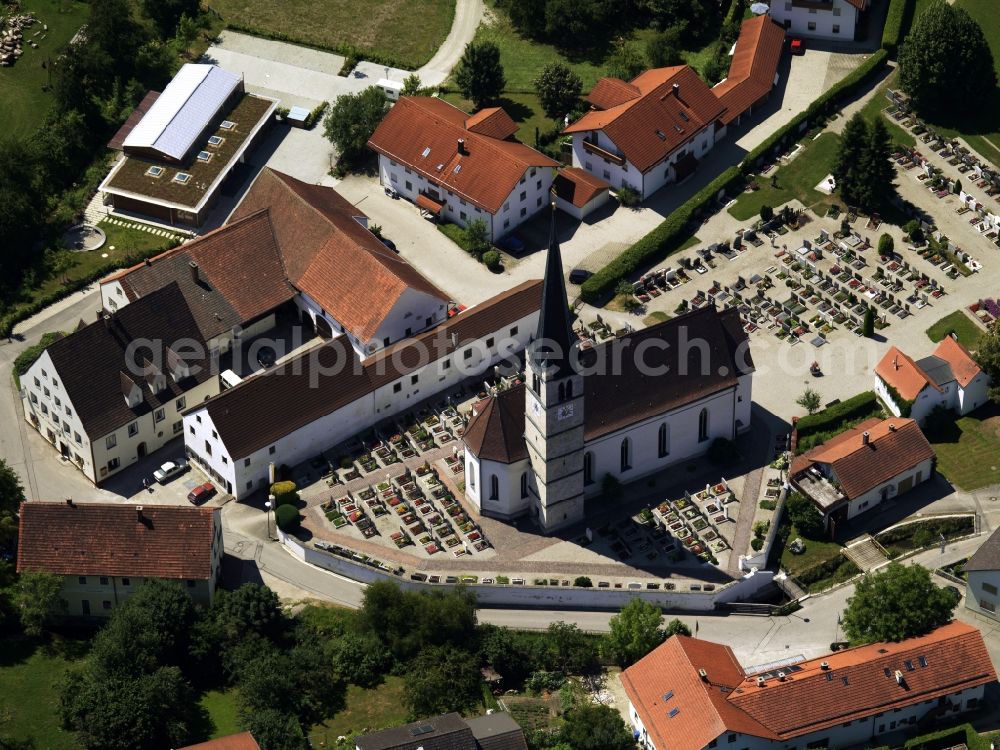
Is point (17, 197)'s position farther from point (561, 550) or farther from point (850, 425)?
point (850, 425)

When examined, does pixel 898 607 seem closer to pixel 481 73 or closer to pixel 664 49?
pixel 481 73

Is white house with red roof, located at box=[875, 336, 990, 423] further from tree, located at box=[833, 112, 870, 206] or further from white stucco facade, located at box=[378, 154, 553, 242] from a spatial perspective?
white stucco facade, located at box=[378, 154, 553, 242]

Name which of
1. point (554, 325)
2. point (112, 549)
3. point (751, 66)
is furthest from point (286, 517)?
point (751, 66)

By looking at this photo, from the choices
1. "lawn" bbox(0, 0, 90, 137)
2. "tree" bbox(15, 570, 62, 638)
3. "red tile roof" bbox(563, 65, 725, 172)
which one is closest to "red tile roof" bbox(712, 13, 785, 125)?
"red tile roof" bbox(563, 65, 725, 172)

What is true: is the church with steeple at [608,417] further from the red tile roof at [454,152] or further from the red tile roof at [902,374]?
the red tile roof at [454,152]

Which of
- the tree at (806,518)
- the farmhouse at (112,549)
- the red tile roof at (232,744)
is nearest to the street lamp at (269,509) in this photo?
the farmhouse at (112,549)

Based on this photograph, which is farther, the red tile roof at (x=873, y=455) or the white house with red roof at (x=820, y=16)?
the white house with red roof at (x=820, y=16)

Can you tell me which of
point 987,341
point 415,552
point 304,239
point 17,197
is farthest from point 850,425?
point 17,197

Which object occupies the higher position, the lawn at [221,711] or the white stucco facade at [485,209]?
the white stucco facade at [485,209]
